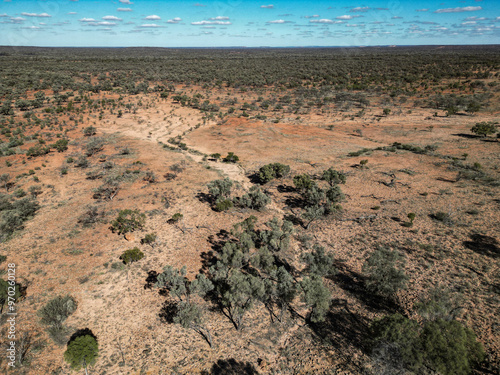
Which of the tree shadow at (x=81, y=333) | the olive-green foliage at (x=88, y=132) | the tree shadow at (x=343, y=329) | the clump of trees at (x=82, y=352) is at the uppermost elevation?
the olive-green foliage at (x=88, y=132)

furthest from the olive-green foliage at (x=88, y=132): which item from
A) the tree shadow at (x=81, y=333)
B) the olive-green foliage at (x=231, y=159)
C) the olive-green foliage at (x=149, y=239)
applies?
the tree shadow at (x=81, y=333)

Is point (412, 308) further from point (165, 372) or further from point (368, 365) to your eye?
point (165, 372)

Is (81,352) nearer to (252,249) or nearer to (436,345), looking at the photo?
(252,249)

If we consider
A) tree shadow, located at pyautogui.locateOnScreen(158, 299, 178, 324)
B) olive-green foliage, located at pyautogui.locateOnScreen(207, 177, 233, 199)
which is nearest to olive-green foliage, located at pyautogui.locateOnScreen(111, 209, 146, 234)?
olive-green foliage, located at pyautogui.locateOnScreen(207, 177, 233, 199)

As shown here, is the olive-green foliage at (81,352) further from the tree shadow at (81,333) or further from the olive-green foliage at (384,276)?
the olive-green foliage at (384,276)

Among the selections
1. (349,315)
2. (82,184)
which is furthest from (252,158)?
(349,315)

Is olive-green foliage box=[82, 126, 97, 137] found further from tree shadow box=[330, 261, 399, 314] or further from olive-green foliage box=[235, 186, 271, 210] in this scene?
tree shadow box=[330, 261, 399, 314]

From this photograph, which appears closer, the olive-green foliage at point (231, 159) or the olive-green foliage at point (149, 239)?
the olive-green foliage at point (149, 239)
